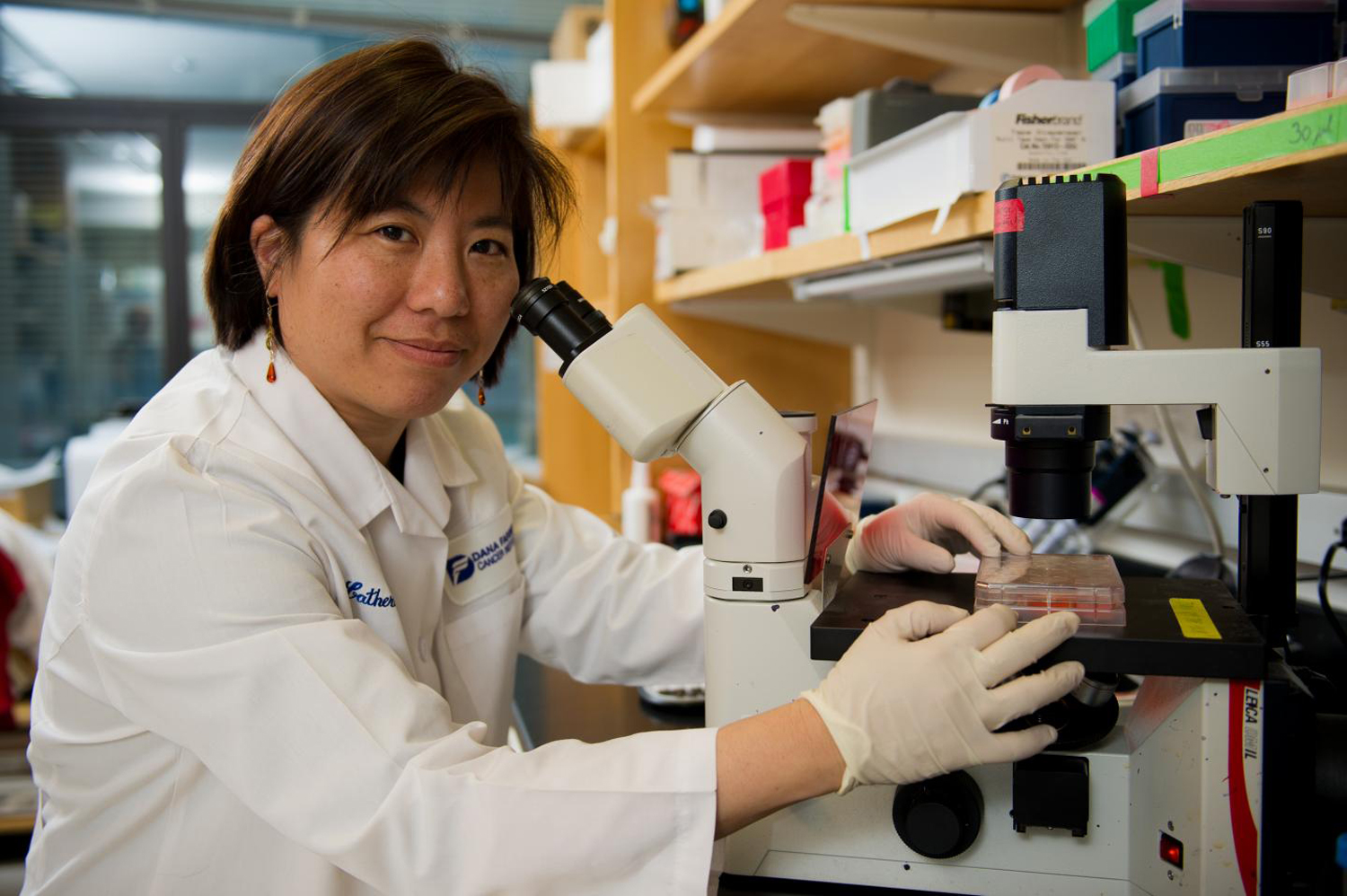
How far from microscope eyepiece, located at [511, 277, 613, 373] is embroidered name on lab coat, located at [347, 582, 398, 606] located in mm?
303

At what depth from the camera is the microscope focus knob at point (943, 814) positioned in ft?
2.80

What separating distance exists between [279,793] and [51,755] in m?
0.40

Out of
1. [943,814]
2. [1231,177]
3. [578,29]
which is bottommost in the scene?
[943,814]

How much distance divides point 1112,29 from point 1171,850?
0.82m

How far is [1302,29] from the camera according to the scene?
103 cm

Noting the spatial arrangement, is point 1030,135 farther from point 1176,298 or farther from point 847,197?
point 1176,298

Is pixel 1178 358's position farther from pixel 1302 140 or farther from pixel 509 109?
pixel 509 109

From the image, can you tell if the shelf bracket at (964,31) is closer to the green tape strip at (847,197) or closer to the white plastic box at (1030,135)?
the green tape strip at (847,197)

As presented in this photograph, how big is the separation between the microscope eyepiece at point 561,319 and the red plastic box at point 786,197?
0.77m

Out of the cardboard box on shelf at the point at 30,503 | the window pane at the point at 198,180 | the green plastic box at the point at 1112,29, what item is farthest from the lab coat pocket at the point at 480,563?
the window pane at the point at 198,180

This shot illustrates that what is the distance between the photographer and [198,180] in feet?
14.3

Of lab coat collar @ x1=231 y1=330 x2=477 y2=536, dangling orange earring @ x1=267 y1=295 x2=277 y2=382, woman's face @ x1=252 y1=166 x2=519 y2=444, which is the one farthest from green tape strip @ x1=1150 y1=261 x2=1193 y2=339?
dangling orange earring @ x1=267 y1=295 x2=277 y2=382

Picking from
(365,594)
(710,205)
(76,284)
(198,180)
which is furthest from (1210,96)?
(76,284)

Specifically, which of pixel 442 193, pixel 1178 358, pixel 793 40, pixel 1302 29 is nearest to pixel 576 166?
pixel 793 40
